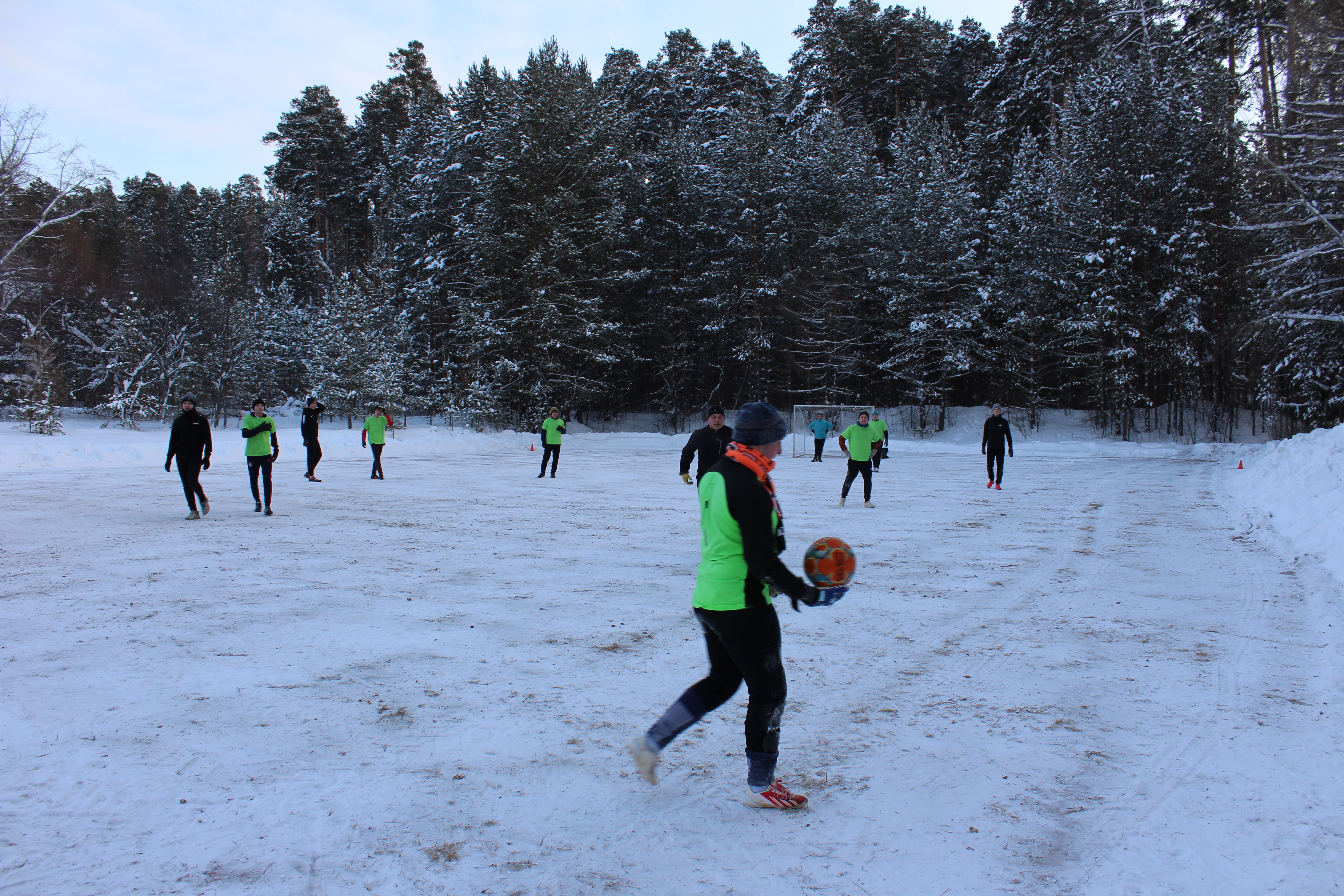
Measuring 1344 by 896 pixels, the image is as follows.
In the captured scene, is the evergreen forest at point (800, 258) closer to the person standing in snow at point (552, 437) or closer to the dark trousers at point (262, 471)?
the person standing in snow at point (552, 437)

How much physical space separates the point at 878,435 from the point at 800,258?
2570cm

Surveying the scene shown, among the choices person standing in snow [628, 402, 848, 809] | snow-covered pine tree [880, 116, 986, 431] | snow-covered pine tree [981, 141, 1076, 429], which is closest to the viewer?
person standing in snow [628, 402, 848, 809]

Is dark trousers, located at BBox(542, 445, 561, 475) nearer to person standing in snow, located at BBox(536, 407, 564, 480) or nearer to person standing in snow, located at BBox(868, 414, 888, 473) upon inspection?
person standing in snow, located at BBox(536, 407, 564, 480)

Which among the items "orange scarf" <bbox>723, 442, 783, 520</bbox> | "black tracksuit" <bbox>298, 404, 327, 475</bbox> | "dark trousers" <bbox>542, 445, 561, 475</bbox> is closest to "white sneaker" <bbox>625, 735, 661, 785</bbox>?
"orange scarf" <bbox>723, 442, 783, 520</bbox>

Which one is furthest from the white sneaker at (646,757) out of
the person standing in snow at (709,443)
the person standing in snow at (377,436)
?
the person standing in snow at (377,436)

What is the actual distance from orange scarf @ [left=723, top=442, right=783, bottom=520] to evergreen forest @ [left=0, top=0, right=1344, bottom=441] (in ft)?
81.5

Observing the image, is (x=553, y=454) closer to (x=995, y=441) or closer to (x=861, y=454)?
(x=861, y=454)

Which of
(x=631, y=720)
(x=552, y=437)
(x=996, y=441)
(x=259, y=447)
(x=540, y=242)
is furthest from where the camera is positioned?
(x=540, y=242)

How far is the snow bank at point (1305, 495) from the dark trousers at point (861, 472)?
18.2 ft

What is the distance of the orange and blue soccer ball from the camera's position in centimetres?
330

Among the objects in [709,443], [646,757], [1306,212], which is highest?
[1306,212]

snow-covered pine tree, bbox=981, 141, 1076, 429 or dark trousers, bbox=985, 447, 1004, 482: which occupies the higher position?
snow-covered pine tree, bbox=981, 141, 1076, 429

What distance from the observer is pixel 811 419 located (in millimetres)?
32219

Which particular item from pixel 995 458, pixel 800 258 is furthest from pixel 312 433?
pixel 800 258
